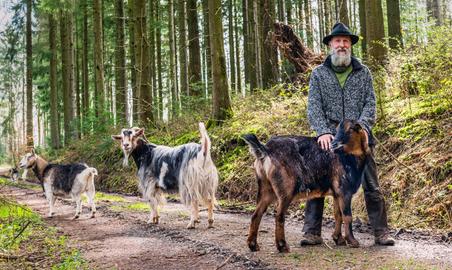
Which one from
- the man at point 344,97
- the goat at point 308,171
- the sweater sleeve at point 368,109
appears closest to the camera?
the goat at point 308,171

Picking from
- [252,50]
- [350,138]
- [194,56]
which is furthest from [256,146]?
[252,50]

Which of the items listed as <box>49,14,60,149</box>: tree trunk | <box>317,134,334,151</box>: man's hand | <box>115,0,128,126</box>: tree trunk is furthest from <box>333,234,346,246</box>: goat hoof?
<box>49,14,60,149</box>: tree trunk

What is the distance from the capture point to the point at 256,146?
5488mm

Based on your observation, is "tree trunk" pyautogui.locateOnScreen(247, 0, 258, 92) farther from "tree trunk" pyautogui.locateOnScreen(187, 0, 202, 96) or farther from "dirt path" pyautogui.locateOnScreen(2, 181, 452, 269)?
"dirt path" pyautogui.locateOnScreen(2, 181, 452, 269)

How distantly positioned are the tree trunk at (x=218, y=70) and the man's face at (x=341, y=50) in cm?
875

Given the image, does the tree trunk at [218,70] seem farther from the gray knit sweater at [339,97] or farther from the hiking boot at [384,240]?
the hiking boot at [384,240]

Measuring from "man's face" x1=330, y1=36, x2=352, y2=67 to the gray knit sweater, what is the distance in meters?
0.14

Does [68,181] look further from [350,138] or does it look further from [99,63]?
[99,63]

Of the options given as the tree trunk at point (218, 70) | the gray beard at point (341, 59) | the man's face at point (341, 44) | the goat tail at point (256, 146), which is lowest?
the goat tail at point (256, 146)

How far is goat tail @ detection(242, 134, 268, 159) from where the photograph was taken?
18.0ft

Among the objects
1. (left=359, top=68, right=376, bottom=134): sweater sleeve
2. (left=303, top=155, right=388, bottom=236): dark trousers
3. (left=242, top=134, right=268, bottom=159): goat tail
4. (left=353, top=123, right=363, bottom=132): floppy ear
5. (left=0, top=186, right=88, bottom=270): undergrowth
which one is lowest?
(left=0, top=186, right=88, bottom=270): undergrowth

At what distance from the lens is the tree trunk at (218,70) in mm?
14562

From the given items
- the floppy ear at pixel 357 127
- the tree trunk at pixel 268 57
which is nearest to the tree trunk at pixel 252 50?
the tree trunk at pixel 268 57

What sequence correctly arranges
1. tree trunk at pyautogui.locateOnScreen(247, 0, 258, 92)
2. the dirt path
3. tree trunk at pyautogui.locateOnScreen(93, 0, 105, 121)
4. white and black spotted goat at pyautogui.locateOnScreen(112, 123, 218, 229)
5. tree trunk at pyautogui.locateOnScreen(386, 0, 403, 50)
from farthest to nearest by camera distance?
1. tree trunk at pyautogui.locateOnScreen(93, 0, 105, 121)
2. tree trunk at pyautogui.locateOnScreen(247, 0, 258, 92)
3. tree trunk at pyautogui.locateOnScreen(386, 0, 403, 50)
4. white and black spotted goat at pyautogui.locateOnScreen(112, 123, 218, 229)
5. the dirt path
